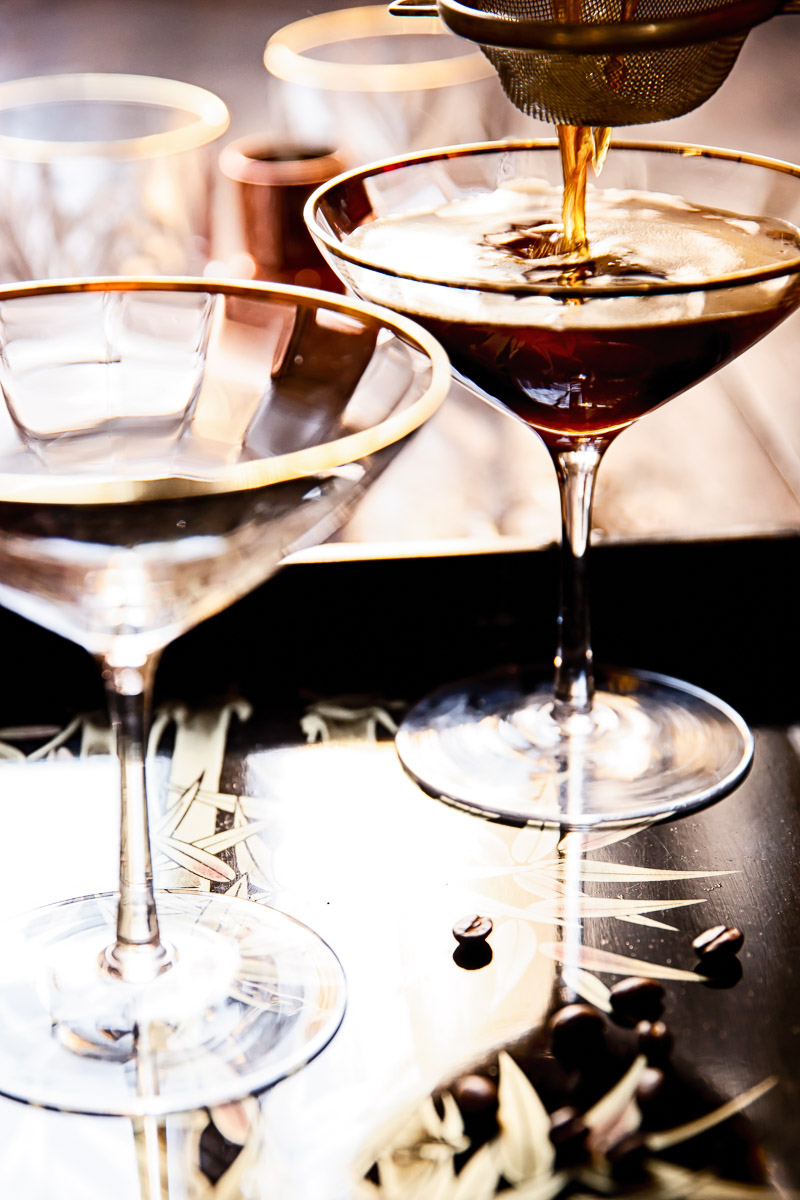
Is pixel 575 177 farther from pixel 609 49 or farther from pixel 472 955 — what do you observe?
pixel 472 955

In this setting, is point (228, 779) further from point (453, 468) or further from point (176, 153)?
point (176, 153)

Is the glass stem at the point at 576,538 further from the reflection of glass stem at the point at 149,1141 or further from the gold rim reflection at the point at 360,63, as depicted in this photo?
the gold rim reflection at the point at 360,63

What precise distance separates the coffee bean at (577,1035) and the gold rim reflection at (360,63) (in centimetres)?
103

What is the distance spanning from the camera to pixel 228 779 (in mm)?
699

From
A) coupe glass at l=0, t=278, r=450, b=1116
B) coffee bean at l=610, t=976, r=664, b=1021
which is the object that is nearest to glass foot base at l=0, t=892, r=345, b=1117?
coupe glass at l=0, t=278, r=450, b=1116

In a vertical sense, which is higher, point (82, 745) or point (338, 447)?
point (338, 447)

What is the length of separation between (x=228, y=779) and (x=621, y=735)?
0.22 m

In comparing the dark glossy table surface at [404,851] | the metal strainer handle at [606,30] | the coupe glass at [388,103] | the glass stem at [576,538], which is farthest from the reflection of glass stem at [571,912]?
the coupe glass at [388,103]

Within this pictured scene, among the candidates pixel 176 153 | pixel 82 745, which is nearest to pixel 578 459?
pixel 82 745

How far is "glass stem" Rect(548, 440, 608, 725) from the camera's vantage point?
2.43 feet

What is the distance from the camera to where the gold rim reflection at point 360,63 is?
4.77ft

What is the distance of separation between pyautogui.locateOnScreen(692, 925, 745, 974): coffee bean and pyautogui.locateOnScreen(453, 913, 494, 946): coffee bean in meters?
0.08

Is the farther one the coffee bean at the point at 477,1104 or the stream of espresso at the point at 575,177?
the stream of espresso at the point at 575,177

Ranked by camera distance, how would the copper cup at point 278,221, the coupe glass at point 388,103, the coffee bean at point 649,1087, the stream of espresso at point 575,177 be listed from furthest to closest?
1. the coupe glass at point 388,103
2. the copper cup at point 278,221
3. the stream of espresso at point 575,177
4. the coffee bean at point 649,1087
